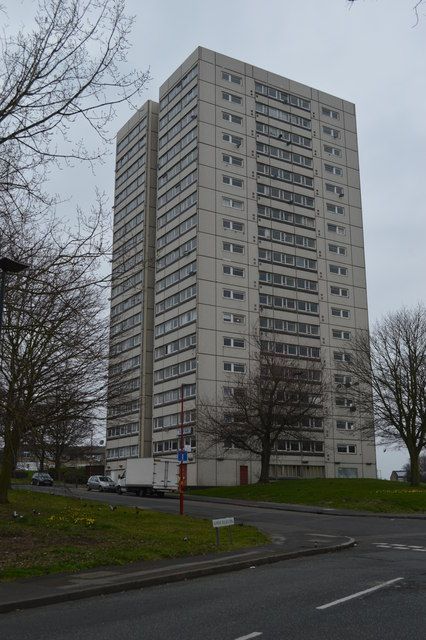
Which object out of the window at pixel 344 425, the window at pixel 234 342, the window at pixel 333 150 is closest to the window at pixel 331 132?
the window at pixel 333 150

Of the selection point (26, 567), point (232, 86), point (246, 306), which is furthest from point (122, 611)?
point (232, 86)

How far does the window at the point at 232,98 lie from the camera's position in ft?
237

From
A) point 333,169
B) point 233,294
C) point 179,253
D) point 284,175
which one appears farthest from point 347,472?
point 333,169

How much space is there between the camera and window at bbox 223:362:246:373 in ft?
210

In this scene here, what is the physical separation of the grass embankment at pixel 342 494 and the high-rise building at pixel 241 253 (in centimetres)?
1289

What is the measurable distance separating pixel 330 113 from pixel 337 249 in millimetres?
19263

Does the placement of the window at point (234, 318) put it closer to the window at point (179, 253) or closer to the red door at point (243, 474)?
the window at point (179, 253)

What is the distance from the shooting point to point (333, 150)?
79812 millimetres

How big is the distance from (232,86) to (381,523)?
5940 centimetres

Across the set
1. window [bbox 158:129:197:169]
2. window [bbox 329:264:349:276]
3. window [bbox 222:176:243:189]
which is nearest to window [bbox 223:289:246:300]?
window [bbox 222:176:243:189]

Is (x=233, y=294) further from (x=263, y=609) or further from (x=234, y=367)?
(x=263, y=609)

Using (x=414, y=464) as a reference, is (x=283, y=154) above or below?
above

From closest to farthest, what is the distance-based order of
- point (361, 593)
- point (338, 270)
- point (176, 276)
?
point (361, 593) < point (176, 276) < point (338, 270)

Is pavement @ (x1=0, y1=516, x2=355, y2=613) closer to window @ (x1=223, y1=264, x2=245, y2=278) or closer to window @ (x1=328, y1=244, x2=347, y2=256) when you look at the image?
window @ (x1=223, y1=264, x2=245, y2=278)
